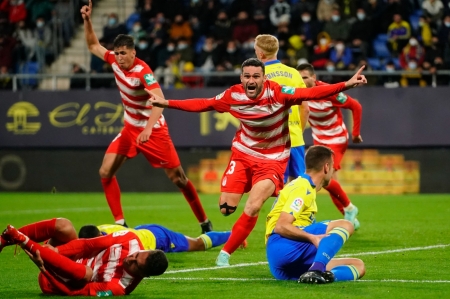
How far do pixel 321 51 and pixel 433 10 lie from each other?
2.87m

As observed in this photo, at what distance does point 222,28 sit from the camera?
850 inches

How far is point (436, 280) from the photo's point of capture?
7328mm

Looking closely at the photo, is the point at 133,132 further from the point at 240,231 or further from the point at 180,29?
the point at 180,29

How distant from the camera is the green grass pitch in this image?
22.6ft

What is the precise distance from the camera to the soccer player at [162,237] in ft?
26.4

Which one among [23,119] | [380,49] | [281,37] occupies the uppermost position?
[281,37]

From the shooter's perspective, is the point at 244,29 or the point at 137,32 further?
the point at 137,32

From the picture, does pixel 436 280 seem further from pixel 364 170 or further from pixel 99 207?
pixel 364 170

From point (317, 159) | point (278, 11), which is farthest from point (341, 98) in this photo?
point (278, 11)

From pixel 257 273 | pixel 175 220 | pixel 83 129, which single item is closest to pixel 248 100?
pixel 257 273

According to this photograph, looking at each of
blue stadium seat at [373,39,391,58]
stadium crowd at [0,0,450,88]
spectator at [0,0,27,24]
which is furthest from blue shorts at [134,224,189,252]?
spectator at [0,0,27,24]

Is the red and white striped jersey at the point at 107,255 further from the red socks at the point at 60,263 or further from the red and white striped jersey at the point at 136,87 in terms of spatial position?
the red and white striped jersey at the point at 136,87

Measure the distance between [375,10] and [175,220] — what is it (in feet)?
31.0

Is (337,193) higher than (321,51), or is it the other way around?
(321,51)
